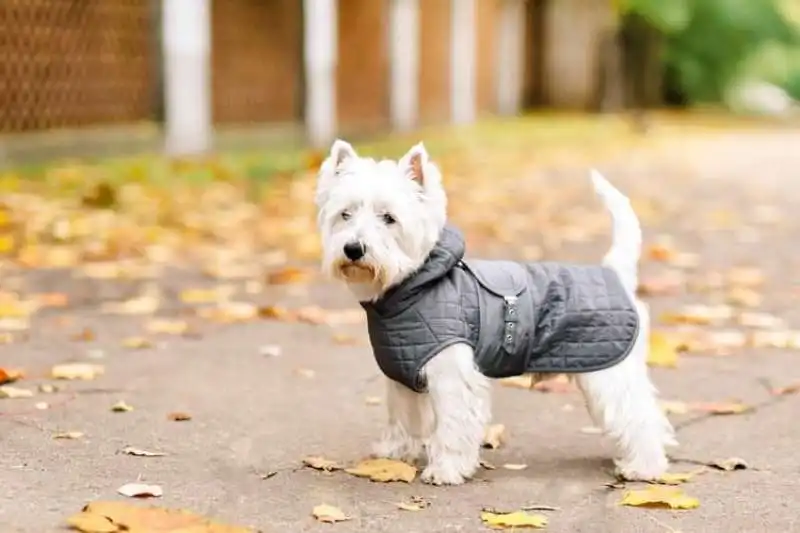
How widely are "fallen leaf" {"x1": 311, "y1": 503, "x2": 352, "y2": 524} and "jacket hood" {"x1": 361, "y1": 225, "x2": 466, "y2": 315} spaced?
66cm

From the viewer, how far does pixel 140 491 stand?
3594 mm

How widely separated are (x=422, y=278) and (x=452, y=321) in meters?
0.16

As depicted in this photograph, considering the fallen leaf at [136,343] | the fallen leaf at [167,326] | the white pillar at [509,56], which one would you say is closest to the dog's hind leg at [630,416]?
the fallen leaf at [136,343]

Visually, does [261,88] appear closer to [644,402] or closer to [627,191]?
[627,191]

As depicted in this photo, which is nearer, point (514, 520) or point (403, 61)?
point (514, 520)

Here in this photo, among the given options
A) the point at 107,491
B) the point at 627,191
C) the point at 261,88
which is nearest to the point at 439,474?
the point at 107,491

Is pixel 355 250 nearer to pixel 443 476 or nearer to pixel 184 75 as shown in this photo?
pixel 443 476

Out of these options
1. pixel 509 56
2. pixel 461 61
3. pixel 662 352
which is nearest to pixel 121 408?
pixel 662 352

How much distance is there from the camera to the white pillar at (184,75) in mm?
14875

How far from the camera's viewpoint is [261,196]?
38.3ft

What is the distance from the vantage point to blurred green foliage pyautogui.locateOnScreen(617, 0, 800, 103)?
39781mm

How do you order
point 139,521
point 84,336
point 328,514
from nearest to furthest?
point 139,521
point 328,514
point 84,336

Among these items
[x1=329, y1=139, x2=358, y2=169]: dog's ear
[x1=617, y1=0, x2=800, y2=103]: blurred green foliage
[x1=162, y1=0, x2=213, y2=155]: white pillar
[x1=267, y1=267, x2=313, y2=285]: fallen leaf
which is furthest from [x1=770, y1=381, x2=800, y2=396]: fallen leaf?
[x1=617, y1=0, x2=800, y2=103]: blurred green foliage

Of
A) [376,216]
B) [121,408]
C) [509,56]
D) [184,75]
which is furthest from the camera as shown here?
[509,56]
